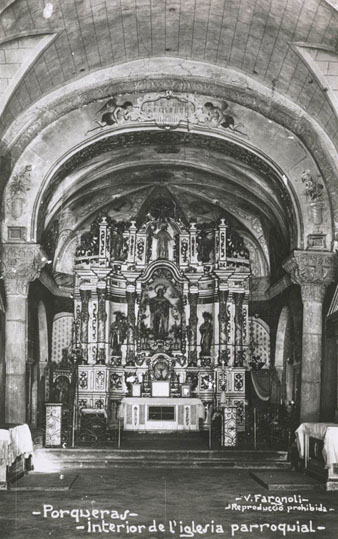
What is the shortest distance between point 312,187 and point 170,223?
297 inches

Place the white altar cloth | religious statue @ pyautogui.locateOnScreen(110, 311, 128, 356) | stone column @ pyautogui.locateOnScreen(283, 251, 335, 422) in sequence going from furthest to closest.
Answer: religious statue @ pyautogui.locateOnScreen(110, 311, 128, 356)
stone column @ pyautogui.locateOnScreen(283, 251, 335, 422)
the white altar cloth

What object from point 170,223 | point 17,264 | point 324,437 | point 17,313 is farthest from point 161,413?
point 324,437

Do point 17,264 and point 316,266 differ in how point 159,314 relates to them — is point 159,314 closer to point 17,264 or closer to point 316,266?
point 316,266

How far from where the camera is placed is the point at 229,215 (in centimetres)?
2247

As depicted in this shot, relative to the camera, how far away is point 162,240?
22641mm

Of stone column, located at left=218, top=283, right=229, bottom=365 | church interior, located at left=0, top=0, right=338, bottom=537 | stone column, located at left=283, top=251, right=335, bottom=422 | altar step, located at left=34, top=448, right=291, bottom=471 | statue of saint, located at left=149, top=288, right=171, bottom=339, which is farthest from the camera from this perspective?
statue of saint, located at left=149, top=288, right=171, bottom=339

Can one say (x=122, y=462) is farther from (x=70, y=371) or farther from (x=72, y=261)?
(x=72, y=261)

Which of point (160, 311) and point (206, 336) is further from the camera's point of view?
point (160, 311)

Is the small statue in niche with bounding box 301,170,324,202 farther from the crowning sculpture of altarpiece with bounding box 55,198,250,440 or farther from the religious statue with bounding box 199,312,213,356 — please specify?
the religious statue with bounding box 199,312,213,356

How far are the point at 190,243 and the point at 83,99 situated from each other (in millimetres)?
8417

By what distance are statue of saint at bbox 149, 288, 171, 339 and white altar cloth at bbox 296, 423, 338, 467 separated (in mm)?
9307

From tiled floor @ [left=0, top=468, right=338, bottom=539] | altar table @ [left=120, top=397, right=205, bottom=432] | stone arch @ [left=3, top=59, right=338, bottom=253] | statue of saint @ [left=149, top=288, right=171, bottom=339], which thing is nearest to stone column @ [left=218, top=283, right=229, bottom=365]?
statue of saint @ [left=149, top=288, right=171, bottom=339]

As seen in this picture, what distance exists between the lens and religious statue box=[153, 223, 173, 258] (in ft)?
74.0

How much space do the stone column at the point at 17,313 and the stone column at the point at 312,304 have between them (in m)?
5.43
